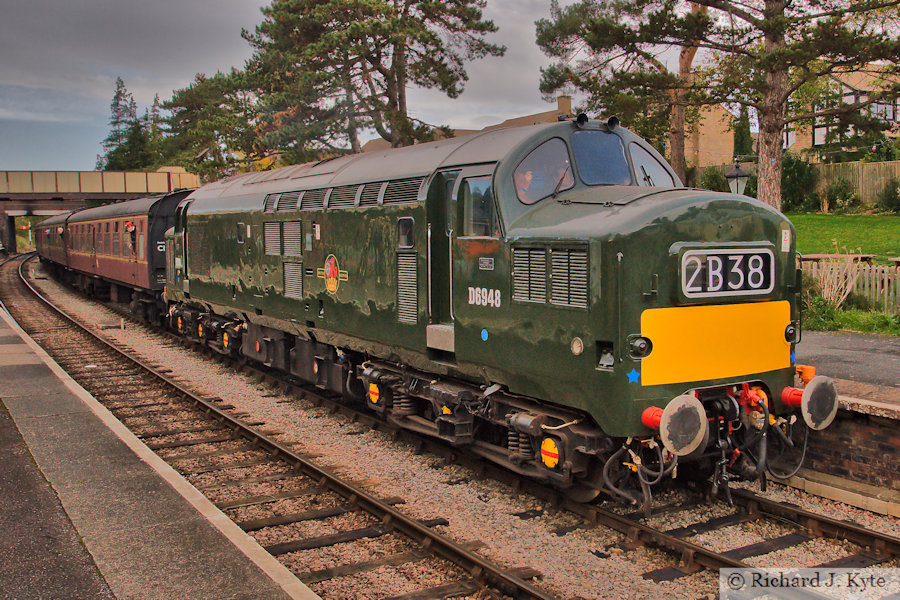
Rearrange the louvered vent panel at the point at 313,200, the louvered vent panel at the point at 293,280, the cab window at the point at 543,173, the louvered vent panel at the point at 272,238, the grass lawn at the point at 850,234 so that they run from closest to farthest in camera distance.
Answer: the cab window at the point at 543,173 < the louvered vent panel at the point at 313,200 < the louvered vent panel at the point at 293,280 < the louvered vent panel at the point at 272,238 < the grass lawn at the point at 850,234

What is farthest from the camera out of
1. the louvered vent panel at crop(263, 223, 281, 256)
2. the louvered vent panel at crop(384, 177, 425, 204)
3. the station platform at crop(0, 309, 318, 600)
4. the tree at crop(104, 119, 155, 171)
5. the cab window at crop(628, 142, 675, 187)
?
the tree at crop(104, 119, 155, 171)

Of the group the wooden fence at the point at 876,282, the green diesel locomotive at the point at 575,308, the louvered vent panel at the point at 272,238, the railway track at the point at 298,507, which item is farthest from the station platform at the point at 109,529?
the wooden fence at the point at 876,282

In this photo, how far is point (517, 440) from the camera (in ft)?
23.7

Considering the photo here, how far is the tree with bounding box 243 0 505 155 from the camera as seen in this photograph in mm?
28781

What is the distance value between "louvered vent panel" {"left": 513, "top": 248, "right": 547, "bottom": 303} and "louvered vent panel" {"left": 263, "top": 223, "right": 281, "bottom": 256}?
569cm

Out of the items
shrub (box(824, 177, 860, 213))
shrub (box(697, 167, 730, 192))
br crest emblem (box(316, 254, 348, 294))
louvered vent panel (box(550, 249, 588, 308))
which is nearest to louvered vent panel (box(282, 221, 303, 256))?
br crest emblem (box(316, 254, 348, 294))

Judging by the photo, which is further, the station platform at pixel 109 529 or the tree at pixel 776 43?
the tree at pixel 776 43

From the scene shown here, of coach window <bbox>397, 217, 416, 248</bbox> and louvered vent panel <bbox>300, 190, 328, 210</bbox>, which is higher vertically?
louvered vent panel <bbox>300, 190, 328, 210</bbox>

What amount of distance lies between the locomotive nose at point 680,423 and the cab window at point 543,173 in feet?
7.22

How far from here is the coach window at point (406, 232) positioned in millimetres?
8289

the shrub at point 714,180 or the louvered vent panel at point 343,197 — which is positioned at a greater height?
the shrub at point 714,180

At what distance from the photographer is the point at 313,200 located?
1060 centimetres

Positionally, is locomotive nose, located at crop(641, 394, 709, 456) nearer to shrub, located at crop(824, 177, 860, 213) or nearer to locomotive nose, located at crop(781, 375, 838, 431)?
locomotive nose, located at crop(781, 375, 838, 431)

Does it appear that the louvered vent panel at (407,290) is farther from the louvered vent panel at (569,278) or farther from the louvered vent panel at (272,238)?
the louvered vent panel at (272,238)
